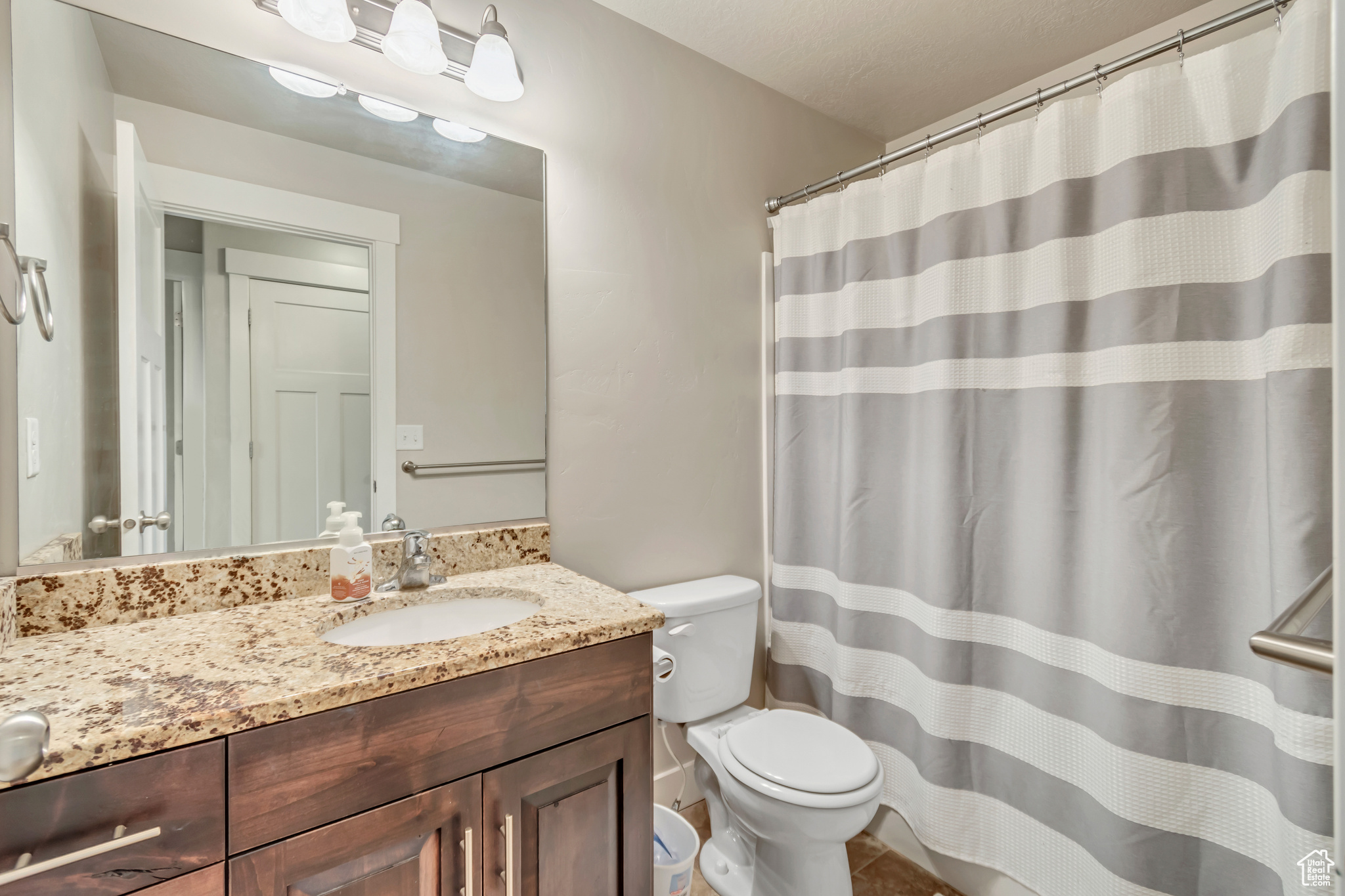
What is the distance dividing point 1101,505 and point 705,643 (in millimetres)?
993

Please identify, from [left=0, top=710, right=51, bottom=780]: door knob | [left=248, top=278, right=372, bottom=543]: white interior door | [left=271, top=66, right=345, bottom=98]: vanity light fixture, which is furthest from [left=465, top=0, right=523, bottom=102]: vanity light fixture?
[left=0, top=710, right=51, bottom=780]: door knob

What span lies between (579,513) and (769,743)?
741 millimetres

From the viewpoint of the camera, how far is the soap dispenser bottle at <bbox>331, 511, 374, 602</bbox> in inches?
45.3

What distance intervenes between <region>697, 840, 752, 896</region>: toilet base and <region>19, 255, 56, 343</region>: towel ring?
182 centimetres

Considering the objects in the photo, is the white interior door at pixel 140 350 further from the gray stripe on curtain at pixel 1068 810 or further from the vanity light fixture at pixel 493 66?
the gray stripe on curtain at pixel 1068 810

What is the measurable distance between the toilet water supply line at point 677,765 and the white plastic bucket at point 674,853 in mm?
285

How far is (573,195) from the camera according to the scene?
62.0 inches

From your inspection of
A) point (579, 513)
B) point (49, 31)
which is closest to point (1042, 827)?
point (579, 513)

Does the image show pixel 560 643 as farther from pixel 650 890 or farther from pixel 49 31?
pixel 49 31

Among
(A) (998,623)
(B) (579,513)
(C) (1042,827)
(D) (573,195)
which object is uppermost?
(D) (573,195)

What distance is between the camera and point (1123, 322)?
121 cm

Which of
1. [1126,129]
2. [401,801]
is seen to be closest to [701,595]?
[401,801]

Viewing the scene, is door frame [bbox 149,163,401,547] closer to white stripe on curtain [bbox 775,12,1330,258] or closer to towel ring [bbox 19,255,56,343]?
towel ring [bbox 19,255,56,343]

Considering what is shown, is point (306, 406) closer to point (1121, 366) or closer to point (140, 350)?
point (140, 350)
